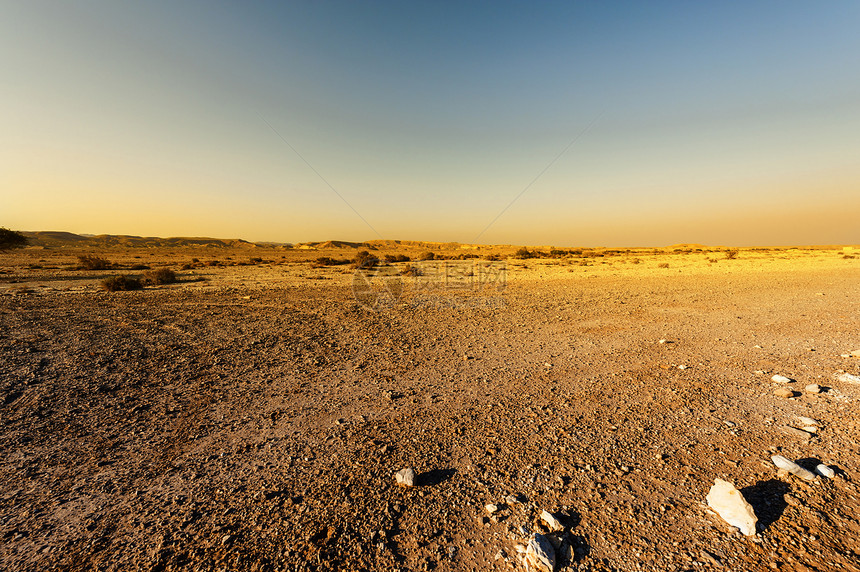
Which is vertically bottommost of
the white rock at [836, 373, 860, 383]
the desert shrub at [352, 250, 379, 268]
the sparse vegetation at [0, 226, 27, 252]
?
the white rock at [836, 373, 860, 383]

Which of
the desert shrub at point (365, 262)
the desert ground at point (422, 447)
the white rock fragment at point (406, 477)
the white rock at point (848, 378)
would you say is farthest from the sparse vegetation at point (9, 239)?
the white rock at point (848, 378)

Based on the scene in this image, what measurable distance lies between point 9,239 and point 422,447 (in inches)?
2142

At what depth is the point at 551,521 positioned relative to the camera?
2.51 metres

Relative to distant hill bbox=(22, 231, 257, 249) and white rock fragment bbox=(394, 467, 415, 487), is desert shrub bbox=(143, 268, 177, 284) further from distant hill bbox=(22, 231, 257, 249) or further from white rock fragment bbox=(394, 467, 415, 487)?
distant hill bbox=(22, 231, 257, 249)

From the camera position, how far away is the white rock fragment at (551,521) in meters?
2.47

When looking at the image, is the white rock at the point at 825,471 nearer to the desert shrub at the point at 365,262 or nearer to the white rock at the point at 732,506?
the white rock at the point at 732,506

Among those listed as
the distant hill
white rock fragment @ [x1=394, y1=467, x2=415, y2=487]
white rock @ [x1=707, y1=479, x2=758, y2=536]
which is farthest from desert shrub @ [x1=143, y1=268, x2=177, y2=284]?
the distant hill

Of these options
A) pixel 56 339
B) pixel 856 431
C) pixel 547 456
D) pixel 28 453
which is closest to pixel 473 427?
pixel 547 456

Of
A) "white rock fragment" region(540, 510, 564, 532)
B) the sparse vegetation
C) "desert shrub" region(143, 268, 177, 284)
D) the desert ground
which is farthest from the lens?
the sparse vegetation

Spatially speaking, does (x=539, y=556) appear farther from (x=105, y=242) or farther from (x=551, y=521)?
(x=105, y=242)

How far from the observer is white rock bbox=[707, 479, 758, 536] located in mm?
2396

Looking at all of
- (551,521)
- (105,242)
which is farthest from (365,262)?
(105,242)

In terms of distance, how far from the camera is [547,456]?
10.9 ft

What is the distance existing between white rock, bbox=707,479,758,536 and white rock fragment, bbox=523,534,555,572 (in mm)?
1359
